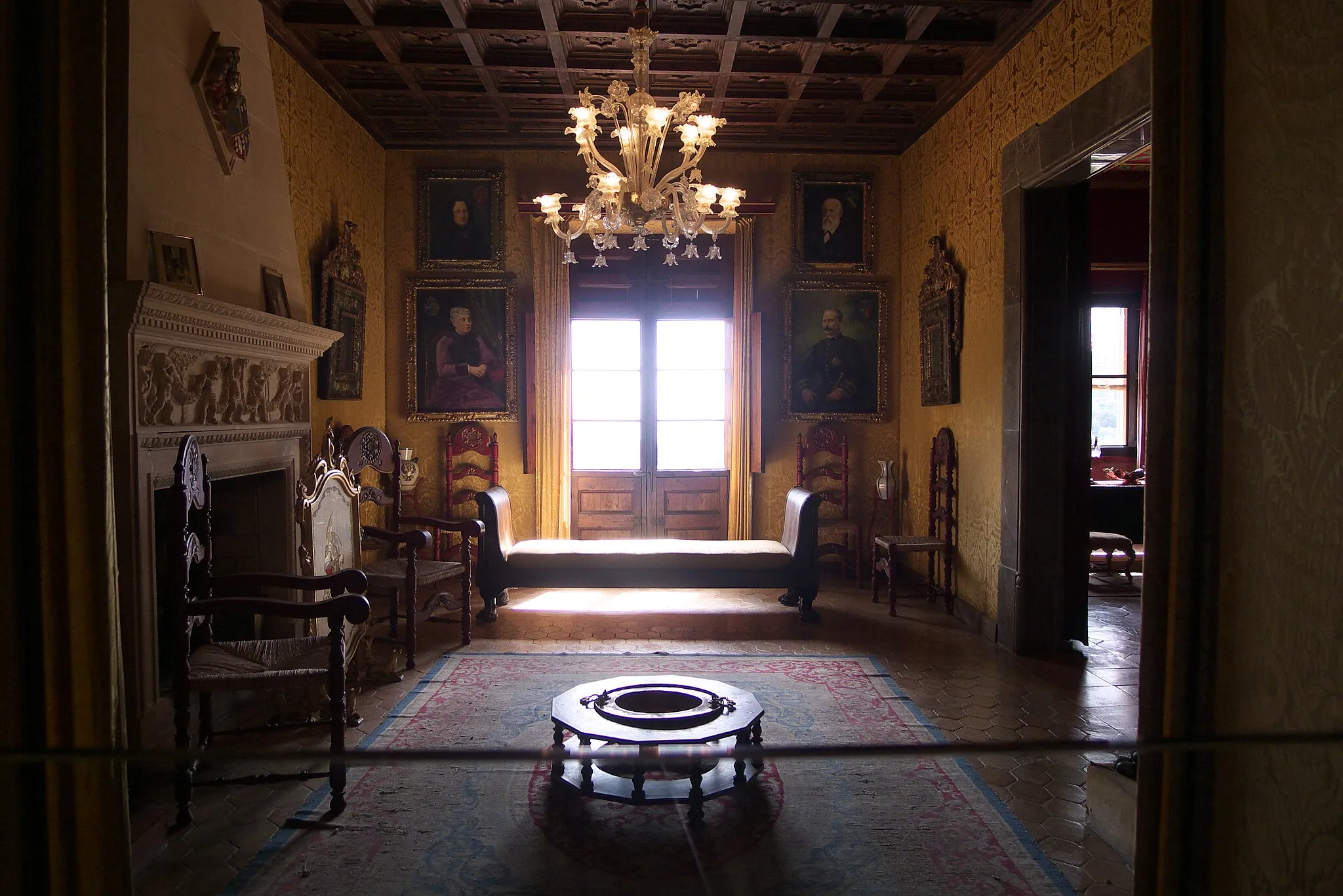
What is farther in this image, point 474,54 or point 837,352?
point 837,352

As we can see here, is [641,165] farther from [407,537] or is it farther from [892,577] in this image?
[892,577]

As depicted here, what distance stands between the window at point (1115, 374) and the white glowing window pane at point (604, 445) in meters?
4.91

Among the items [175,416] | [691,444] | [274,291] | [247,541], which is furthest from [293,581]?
[691,444]

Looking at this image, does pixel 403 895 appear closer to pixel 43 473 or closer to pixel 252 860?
pixel 252 860

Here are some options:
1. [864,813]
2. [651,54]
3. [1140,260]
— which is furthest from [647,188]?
[1140,260]

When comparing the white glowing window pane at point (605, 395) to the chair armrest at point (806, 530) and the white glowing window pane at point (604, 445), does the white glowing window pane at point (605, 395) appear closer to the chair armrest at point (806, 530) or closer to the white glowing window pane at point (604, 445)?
the white glowing window pane at point (604, 445)

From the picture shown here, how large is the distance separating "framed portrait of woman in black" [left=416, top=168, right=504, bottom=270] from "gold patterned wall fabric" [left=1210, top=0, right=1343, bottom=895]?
6.24 m

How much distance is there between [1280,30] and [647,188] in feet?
10.8

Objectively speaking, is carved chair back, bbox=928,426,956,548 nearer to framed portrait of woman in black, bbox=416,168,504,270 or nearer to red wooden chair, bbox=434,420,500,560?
red wooden chair, bbox=434,420,500,560

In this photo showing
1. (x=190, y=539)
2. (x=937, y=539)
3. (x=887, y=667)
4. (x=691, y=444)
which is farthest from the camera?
(x=691, y=444)

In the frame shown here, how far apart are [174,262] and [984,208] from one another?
15.6 ft

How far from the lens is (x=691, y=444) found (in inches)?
301

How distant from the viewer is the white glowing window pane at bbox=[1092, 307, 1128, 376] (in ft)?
28.3

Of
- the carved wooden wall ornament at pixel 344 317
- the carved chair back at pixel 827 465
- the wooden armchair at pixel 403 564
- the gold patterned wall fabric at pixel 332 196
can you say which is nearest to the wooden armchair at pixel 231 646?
the wooden armchair at pixel 403 564
